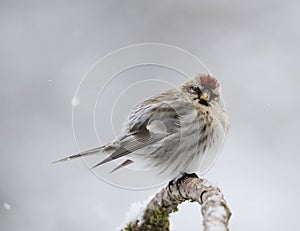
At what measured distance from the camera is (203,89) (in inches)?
26.2

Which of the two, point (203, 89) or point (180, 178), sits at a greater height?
point (203, 89)

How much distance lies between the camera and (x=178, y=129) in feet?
2.06

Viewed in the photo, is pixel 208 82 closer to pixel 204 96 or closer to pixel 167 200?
pixel 204 96

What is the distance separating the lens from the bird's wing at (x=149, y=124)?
63cm

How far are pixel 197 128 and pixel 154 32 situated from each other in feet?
2.13

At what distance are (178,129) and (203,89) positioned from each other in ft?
0.24

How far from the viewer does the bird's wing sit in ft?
2.06

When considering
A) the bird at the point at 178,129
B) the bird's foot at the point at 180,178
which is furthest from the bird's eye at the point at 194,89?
the bird's foot at the point at 180,178

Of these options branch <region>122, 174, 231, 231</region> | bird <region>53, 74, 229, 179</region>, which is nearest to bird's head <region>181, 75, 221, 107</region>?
bird <region>53, 74, 229, 179</region>

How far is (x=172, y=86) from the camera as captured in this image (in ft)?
2.25

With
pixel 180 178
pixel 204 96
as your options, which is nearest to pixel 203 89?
pixel 204 96

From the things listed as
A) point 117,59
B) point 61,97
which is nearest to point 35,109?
point 61,97

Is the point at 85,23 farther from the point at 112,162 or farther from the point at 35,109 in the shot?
the point at 112,162

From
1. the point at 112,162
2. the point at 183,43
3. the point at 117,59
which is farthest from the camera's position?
the point at 183,43
